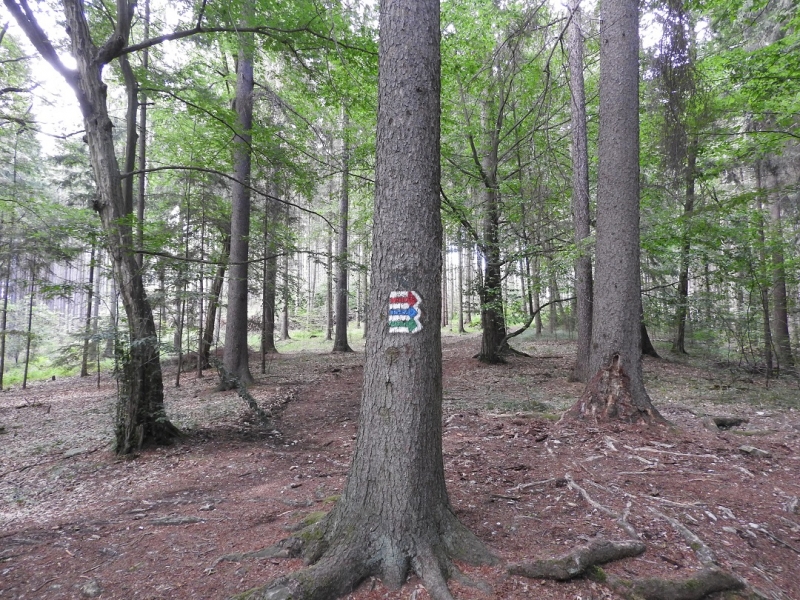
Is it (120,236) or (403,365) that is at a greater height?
(120,236)

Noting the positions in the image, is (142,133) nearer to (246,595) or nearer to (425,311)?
(425,311)

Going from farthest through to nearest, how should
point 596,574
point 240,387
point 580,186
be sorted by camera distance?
1. point 580,186
2. point 240,387
3. point 596,574

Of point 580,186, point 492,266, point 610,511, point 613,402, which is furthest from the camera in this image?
point 492,266

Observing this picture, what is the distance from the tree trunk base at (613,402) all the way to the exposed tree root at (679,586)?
10.3ft

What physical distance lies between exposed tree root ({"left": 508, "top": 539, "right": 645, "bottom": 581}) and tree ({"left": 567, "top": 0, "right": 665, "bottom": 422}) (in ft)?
9.88

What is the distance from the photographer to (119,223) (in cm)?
583

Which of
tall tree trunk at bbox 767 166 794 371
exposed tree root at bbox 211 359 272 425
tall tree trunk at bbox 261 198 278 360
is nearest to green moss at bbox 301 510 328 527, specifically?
exposed tree root at bbox 211 359 272 425

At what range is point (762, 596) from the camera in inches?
89.6

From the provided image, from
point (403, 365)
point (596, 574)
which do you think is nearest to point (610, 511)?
point (596, 574)

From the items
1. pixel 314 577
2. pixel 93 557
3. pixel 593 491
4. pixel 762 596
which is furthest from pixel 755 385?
pixel 93 557

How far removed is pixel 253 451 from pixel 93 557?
2.92m

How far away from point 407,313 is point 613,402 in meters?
4.10

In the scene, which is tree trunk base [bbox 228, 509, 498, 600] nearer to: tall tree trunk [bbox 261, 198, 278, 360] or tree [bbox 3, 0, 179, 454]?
tree [bbox 3, 0, 179, 454]

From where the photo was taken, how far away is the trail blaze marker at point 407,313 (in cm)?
272
